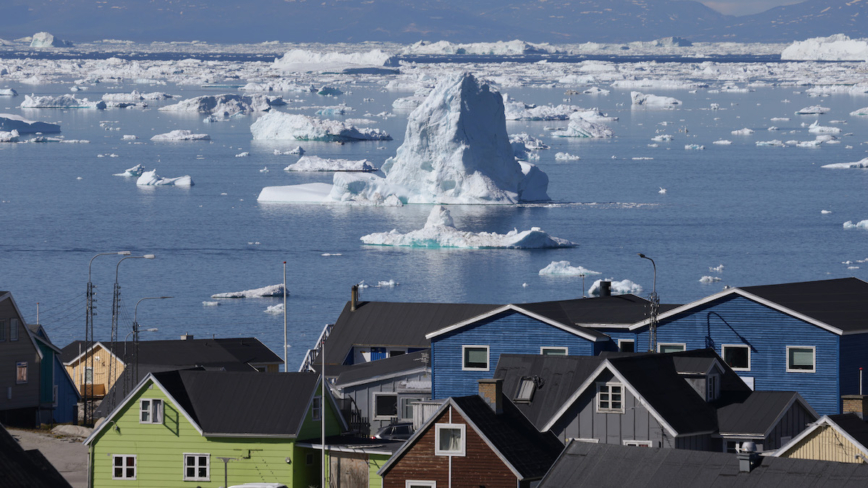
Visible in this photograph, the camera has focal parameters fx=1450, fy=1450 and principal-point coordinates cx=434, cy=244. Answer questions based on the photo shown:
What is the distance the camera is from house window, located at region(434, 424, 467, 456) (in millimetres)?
18484

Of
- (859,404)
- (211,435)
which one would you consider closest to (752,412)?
(859,404)

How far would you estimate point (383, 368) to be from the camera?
2842 cm

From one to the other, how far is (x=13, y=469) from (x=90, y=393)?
22431 mm

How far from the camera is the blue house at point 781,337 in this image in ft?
83.2

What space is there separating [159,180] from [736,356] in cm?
8195

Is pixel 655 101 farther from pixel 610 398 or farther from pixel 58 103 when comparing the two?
pixel 610 398

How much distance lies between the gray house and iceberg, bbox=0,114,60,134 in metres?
131

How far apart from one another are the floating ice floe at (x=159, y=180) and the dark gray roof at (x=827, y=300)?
3015 inches

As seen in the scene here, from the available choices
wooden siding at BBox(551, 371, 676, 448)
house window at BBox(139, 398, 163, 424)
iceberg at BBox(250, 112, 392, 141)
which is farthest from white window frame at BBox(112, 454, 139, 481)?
iceberg at BBox(250, 112, 392, 141)

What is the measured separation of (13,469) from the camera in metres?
15.0

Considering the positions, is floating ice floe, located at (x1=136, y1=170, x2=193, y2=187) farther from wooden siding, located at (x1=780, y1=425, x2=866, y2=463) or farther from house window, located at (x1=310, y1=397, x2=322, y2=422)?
wooden siding, located at (x1=780, y1=425, x2=866, y2=463)

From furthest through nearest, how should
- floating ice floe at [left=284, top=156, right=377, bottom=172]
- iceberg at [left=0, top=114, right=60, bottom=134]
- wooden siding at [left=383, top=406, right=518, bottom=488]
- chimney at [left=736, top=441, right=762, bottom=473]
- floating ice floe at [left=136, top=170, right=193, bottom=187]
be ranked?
iceberg at [left=0, top=114, right=60, bottom=134] → floating ice floe at [left=284, top=156, right=377, bottom=172] → floating ice floe at [left=136, top=170, right=193, bottom=187] → wooden siding at [left=383, top=406, right=518, bottom=488] → chimney at [left=736, top=441, right=762, bottom=473]

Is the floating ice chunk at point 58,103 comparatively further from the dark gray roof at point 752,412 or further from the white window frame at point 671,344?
the dark gray roof at point 752,412

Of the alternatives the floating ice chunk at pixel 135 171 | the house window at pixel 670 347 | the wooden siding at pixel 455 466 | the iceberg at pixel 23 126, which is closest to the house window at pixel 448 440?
the wooden siding at pixel 455 466
